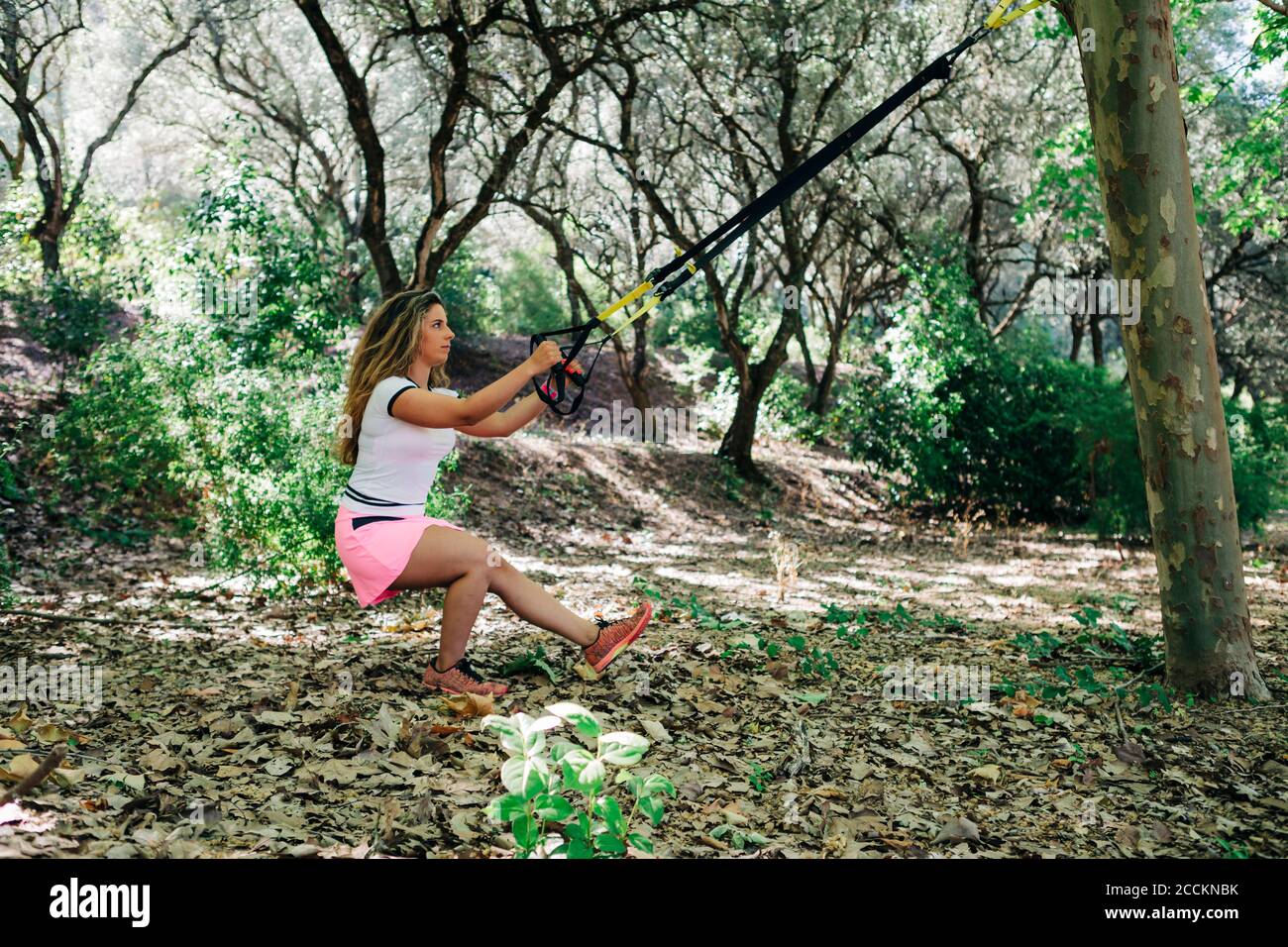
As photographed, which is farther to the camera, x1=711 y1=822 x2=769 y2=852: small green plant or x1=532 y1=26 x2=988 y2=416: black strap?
x1=532 y1=26 x2=988 y2=416: black strap

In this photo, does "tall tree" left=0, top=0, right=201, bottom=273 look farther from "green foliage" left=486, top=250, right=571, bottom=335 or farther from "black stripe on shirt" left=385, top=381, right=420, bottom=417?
"green foliage" left=486, top=250, right=571, bottom=335

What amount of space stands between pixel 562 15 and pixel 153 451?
747cm

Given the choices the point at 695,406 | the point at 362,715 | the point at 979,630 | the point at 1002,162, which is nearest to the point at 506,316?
the point at 695,406

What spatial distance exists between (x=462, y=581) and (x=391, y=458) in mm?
605

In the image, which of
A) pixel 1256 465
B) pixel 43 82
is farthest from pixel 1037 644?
pixel 43 82

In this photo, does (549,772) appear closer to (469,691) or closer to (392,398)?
(469,691)

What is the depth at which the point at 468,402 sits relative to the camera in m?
3.96

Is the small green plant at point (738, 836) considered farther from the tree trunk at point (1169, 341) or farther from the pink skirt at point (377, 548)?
the tree trunk at point (1169, 341)

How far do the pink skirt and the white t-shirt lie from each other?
0.20ft

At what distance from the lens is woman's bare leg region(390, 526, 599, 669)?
419 centimetres

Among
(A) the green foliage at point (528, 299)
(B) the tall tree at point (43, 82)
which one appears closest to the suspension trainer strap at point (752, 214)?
(B) the tall tree at point (43, 82)

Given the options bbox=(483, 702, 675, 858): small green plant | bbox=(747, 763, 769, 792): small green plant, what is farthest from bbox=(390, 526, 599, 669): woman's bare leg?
bbox=(483, 702, 675, 858): small green plant

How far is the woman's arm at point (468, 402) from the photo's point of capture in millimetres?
3908

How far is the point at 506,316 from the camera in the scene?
25.9 meters
